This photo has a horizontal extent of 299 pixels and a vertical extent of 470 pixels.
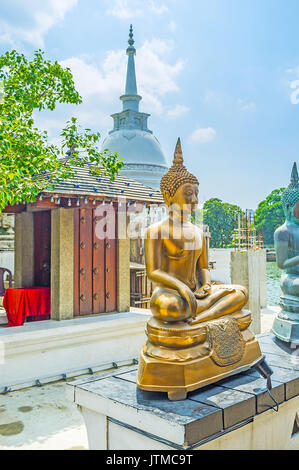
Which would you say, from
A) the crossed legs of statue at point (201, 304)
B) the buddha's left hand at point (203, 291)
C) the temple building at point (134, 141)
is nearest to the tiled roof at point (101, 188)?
the buddha's left hand at point (203, 291)

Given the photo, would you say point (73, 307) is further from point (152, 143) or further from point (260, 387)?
point (152, 143)

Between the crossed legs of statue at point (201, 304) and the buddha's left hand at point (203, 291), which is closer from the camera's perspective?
the crossed legs of statue at point (201, 304)

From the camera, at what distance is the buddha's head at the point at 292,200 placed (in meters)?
4.81

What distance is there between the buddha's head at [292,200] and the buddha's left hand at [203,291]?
1857 millimetres

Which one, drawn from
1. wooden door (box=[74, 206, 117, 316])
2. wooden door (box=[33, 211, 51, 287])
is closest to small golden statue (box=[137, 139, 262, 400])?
wooden door (box=[74, 206, 117, 316])

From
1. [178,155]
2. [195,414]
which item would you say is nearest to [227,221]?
[178,155]

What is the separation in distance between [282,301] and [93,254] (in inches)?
149

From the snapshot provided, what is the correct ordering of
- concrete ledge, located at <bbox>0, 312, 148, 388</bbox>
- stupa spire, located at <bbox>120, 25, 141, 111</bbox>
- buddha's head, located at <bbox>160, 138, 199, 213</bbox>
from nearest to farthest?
buddha's head, located at <bbox>160, 138, 199, 213</bbox> < concrete ledge, located at <bbox>0, 312, 148, 388</bbox> < stupa spire, located at <bbox>120, 25, 141, 111</bbox>

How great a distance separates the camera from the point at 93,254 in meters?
7.58

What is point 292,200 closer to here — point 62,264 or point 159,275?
point 159,275

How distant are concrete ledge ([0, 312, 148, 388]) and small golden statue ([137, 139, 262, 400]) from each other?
10.8 ft

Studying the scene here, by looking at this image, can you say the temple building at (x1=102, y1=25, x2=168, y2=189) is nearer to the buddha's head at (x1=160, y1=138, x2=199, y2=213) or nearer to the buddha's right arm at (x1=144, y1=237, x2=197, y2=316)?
the buddha's head at (x1=160, y1=138, x2=199, y2=213)

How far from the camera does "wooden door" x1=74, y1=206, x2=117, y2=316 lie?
7.35m

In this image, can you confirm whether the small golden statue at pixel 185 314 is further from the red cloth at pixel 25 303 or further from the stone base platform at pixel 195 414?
the red cloth at pixel 25 303
